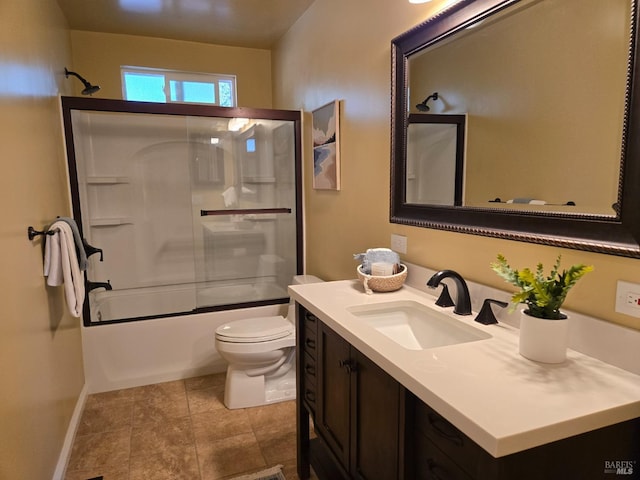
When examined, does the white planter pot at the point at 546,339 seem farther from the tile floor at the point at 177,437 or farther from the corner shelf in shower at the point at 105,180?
the corner shelf in shower at the point at 105,180

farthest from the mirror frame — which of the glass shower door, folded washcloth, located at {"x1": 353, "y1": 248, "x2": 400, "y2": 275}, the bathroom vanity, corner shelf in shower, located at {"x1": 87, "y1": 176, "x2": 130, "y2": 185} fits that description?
corner shelf in shower, located at {"x1": 87, "y1": 176, "x2": 130, "y2": 185}

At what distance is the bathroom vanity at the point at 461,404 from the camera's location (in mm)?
840

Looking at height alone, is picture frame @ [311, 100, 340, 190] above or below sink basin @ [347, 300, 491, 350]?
above

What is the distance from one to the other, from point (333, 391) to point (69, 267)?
1.43 metres

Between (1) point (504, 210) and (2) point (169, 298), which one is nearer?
(1) point (504, 210)

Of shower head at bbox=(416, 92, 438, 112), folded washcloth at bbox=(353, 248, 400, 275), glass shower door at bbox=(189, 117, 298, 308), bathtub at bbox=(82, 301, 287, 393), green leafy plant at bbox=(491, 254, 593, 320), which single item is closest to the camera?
green leafy plant at bbox=(491, 254, 593, 320)

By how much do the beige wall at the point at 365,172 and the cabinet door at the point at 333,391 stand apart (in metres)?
0.58

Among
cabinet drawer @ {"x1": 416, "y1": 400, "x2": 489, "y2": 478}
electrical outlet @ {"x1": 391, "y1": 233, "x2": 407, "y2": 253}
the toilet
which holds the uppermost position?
electrical outlet @ {"x1": 391, "y1": 233, "x2": 407, "y2": 253}

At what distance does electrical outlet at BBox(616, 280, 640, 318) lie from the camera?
3.38ft

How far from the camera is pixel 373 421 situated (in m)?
1.29

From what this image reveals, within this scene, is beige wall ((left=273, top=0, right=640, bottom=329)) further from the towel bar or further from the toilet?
the towel bar

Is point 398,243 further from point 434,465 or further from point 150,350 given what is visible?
point 150,350

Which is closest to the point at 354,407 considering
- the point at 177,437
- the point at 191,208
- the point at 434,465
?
the point at 434,465

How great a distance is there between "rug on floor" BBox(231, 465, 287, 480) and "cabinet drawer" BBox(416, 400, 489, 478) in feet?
3.85
